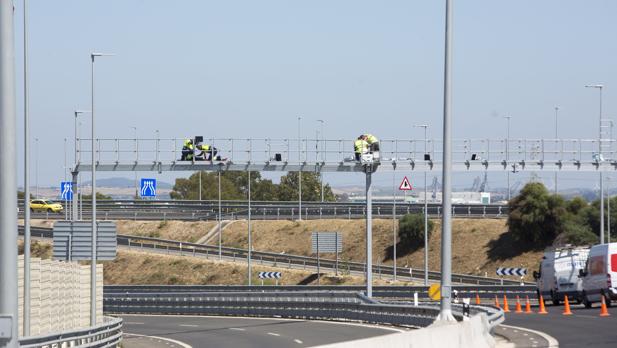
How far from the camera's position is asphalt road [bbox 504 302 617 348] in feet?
99.5

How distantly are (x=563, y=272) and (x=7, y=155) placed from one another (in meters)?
40.5

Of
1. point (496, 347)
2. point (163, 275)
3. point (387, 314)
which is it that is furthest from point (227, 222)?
point (496, 347)

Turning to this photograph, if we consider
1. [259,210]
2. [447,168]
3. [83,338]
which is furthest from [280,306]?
[259,210]

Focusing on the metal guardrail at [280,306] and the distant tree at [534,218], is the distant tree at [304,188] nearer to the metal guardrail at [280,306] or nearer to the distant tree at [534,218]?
the distant tree at [534,218]

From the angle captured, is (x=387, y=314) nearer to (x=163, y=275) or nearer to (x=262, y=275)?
(x=262, y=275)

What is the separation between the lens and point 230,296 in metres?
58.1

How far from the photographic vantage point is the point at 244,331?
145ft

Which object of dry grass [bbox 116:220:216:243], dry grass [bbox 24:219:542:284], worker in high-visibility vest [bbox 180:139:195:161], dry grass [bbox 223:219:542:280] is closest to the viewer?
worker in high-visibility vest [bbox 180:139:195:161]

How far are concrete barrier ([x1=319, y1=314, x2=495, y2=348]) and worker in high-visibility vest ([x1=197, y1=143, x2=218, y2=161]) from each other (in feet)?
73.8

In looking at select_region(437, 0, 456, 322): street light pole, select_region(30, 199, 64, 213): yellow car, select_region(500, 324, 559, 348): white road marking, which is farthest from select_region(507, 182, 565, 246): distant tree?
select_region(437, 0, 456, 322): street light pole

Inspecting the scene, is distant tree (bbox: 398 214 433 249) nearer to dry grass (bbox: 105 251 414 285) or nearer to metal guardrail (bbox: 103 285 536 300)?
dry grass (bbox: 105 251 414 285)

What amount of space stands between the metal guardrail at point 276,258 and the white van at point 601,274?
32.7 m

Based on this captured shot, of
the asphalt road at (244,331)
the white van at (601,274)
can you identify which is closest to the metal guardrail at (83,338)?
the asphalt road at (244,331)

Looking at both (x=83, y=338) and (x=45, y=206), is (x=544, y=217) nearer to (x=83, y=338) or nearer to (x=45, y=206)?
(x=45, y=206)
